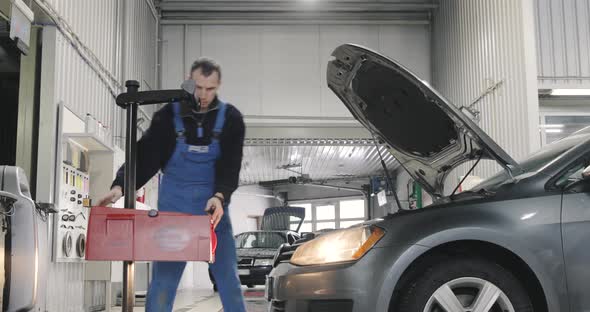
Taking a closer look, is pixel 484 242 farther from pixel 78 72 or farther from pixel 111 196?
pixel 78 72

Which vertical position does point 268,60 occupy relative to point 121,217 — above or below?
above

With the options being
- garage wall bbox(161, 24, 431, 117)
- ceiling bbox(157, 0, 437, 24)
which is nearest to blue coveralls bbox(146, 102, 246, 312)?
garage wall bbox(161, 24, 431, 117)

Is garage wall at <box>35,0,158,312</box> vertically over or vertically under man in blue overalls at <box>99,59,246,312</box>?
over

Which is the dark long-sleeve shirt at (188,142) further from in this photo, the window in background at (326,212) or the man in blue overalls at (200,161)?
the window in background at (326,212)

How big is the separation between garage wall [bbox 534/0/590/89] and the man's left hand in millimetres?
7571

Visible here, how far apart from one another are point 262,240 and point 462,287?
34.2 feet

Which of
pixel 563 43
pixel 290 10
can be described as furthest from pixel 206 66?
pixel 290 10

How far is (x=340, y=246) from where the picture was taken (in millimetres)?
3094

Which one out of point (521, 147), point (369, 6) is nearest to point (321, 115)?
point (369, 6)

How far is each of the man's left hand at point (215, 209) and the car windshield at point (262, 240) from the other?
33.5 feet

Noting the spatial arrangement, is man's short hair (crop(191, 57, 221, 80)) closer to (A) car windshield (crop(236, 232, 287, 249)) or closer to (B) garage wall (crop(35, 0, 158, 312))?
(B) garage wall (crop(35, 0, 158, 312))

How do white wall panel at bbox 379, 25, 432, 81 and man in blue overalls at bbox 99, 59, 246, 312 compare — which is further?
white wall panel at bbox 379, 25, 432, 81

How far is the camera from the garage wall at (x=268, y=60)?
12.9 m

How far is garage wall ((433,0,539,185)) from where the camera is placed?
28.2 feet
